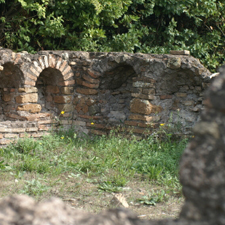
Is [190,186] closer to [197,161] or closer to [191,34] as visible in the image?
[197,161]

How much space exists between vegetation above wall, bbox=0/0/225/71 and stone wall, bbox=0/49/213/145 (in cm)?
145

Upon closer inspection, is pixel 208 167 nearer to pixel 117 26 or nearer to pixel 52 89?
pixel 52 89

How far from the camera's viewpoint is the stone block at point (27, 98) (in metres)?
5.54

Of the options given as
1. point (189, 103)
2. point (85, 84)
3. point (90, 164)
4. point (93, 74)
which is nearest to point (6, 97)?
point (85, 84)

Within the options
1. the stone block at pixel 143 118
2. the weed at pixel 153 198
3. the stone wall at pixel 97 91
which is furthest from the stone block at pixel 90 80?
the weed at pixel 153 198

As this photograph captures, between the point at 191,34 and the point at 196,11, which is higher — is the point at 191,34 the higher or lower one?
the lower one

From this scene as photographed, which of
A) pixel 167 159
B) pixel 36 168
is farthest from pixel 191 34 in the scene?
pixel 36 168

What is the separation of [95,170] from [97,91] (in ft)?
6.38

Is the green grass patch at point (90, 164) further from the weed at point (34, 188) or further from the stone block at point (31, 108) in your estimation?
the stone block at point (31, 108)

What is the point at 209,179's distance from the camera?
113cm

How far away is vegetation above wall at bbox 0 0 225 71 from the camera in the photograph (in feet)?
23.3

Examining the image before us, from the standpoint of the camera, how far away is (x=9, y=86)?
571 centimetres

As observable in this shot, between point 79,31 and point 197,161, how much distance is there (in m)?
7.01

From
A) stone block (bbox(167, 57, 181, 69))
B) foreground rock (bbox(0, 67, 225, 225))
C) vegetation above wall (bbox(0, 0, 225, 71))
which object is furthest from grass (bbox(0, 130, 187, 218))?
vegetation above wall (bbox(0, 0, 225, 71))
